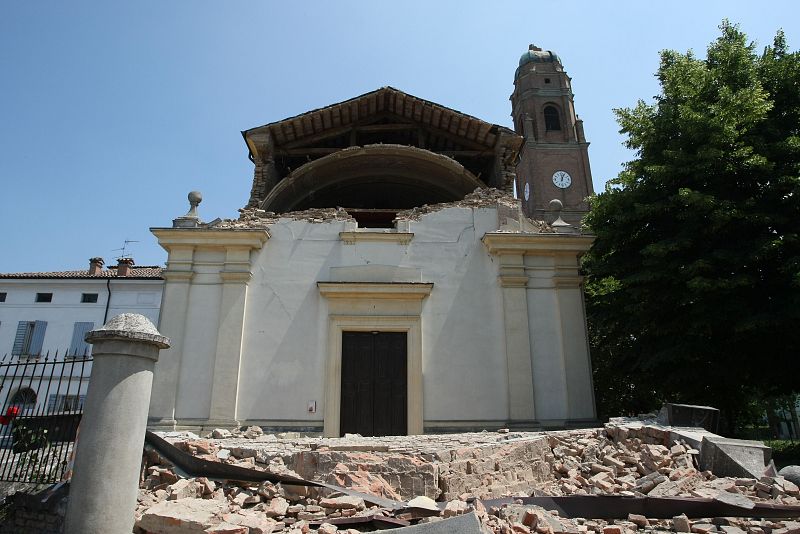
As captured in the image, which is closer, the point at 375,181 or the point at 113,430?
the point at 113,430

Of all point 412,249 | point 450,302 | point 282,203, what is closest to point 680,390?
point 450,302

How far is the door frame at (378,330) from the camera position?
11.0 meters

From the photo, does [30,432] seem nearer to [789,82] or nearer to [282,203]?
[282,203]

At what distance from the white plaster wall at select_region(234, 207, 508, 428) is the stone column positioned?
651cm

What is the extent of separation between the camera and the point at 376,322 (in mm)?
11789

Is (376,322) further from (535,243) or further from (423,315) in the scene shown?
(535,243)

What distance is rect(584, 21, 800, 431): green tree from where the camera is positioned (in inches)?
428

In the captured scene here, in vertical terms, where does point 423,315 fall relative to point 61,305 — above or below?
below

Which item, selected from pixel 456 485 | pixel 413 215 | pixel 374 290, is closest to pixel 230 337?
pixel 374 290

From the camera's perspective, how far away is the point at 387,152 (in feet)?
48.2

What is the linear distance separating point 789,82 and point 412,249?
32.0 feet

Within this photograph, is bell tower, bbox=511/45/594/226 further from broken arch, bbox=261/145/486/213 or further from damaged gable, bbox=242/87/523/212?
broken arch, bbox=261/145/486/213

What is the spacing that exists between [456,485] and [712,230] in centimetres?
852

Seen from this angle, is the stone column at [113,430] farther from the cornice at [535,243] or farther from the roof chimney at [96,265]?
the roof chimney at [96,265]
